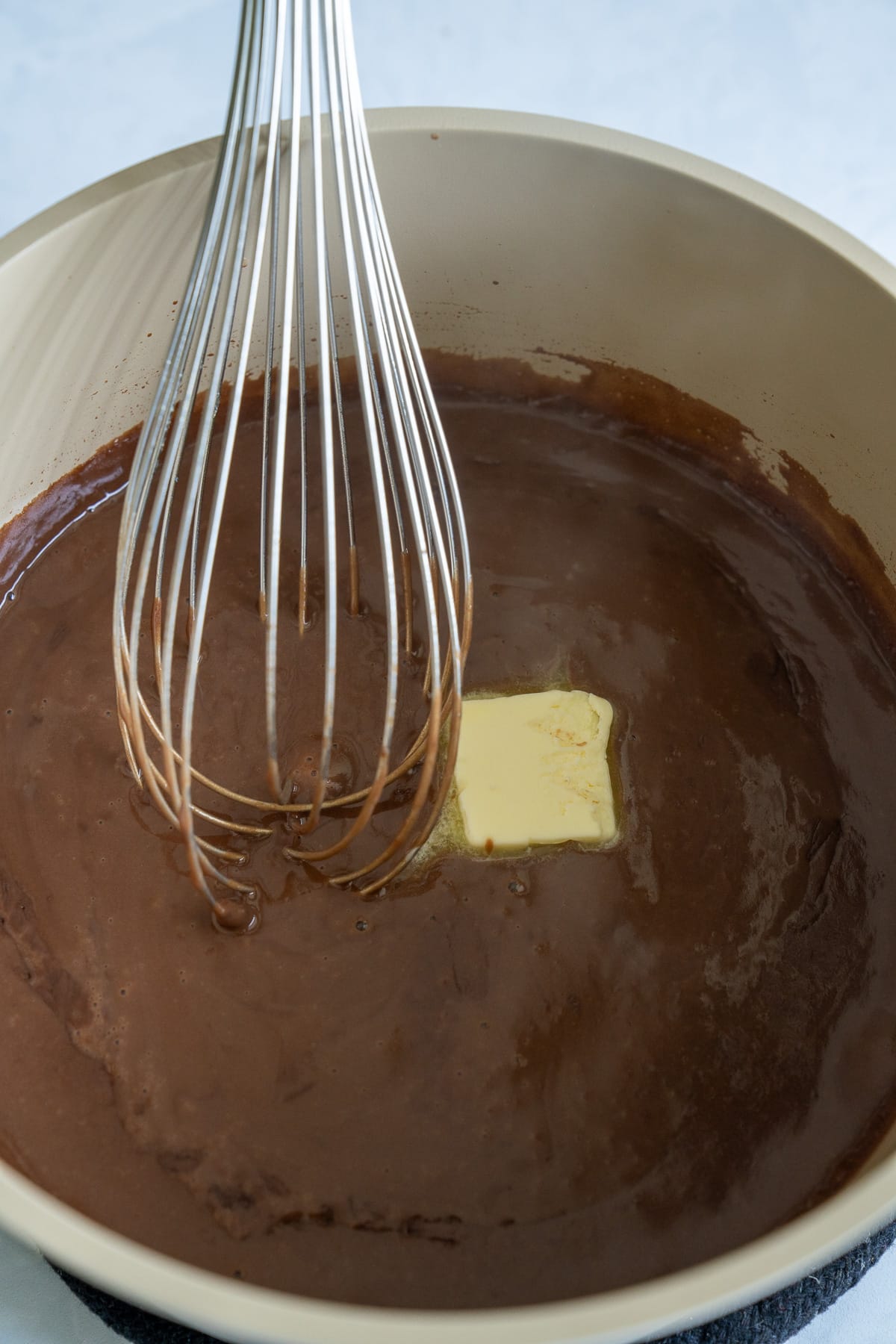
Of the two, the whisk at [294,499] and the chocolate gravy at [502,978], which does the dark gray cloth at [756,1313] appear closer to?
the chocolate gravy at [502,978]

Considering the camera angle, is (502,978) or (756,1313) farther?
(502,978)

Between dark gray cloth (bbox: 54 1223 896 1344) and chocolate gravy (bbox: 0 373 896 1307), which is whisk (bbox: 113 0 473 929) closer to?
chocolate gravy (bbox: 0 373 896 1307)

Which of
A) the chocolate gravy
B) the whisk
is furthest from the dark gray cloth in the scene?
the whisk

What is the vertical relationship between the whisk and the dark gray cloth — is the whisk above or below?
above

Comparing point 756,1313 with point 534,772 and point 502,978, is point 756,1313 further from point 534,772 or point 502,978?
point 534,772

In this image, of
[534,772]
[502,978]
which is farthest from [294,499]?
[502,978]

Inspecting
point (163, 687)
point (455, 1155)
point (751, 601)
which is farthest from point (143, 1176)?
point (751, 601)
